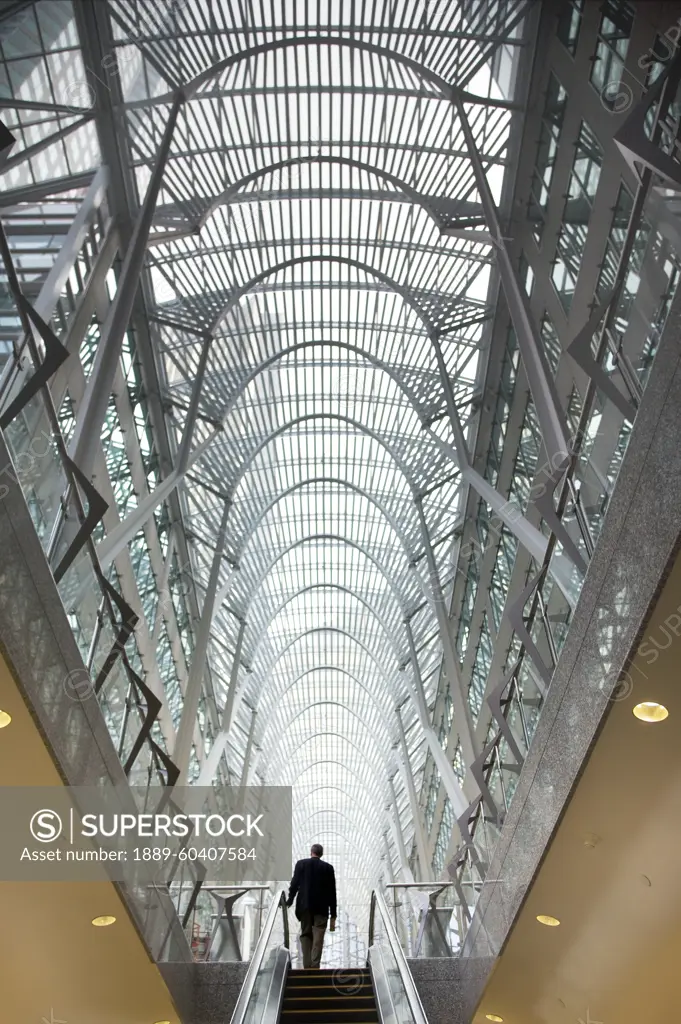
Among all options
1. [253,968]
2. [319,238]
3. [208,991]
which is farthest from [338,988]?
[319,238]

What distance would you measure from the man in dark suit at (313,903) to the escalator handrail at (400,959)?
835 mm

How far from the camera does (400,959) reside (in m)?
9.38

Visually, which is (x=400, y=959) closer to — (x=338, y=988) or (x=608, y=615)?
(x=338, y=988)

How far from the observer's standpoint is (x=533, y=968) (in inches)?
386

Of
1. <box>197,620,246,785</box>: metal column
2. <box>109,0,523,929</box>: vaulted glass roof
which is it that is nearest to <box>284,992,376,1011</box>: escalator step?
<box>109,0,523,929</box>: vaulted glass roof

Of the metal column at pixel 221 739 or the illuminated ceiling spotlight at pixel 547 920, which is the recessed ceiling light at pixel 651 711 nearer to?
the illuminated ceiling spotlight at pixel 547 920

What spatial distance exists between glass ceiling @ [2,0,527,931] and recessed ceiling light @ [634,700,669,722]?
38.6ft

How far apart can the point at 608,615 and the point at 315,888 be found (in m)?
7.84

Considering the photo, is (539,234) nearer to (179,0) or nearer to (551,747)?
(179,0)

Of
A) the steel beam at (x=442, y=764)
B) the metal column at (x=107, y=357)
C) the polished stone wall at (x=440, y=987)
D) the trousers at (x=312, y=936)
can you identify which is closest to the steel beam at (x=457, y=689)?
the steel beam at (x=442, y=764)

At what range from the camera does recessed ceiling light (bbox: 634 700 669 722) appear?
6.14m

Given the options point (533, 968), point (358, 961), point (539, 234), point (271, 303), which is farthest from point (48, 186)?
point (358, 961)

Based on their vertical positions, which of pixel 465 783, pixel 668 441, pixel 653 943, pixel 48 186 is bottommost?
pixel 653 943

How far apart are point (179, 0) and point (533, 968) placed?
15711 mm
